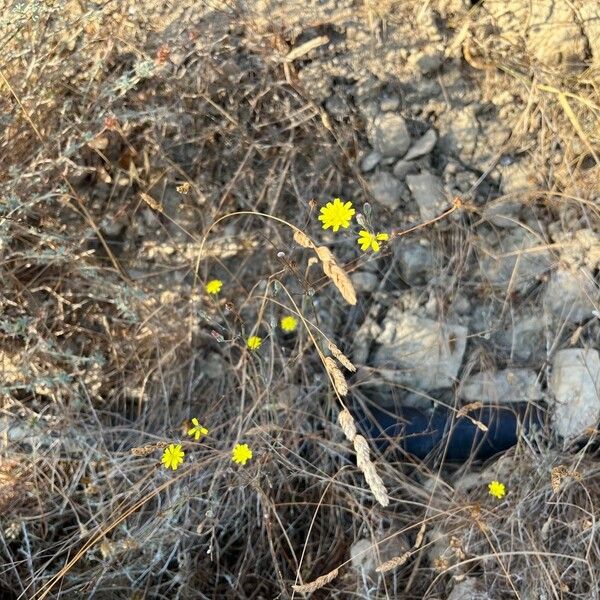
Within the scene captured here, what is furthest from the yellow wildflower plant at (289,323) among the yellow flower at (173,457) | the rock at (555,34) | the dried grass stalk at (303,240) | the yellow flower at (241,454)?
the rock at (555,34)

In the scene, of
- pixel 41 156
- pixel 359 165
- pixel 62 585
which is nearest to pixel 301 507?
pixel 62 585

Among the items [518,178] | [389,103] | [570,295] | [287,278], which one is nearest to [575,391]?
[570,295]

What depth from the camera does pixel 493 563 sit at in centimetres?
211

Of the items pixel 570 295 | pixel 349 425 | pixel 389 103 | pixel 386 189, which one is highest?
pixel 389 103

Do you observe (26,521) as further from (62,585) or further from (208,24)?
(208,24)

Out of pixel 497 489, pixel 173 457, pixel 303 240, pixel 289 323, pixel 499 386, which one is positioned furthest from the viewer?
pixel 499 386

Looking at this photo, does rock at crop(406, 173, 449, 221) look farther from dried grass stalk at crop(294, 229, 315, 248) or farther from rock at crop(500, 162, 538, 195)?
dried grass stalk at crop(294, 229, 315, 248)

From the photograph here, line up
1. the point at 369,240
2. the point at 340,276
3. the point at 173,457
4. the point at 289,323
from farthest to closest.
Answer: the point at 289,323, the point at 173,457, the point at 369,240, the point at 340,276

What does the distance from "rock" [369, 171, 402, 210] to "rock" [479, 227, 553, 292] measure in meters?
0.37

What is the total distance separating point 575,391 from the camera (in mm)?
2307

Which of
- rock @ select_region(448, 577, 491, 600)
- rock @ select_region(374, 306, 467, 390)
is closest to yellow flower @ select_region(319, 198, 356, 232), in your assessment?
rock @ select_region(374, 306, 467, 390)

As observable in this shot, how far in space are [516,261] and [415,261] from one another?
1.16 feet

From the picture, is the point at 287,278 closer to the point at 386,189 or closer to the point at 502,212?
the point at 386,189

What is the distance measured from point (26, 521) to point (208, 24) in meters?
1.74
